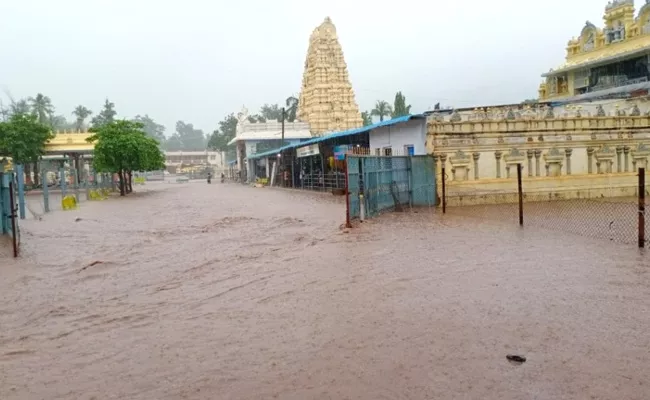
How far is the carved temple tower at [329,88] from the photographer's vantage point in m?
50.5

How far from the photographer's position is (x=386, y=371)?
4191 millimetres

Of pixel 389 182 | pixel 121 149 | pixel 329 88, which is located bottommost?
pixel 389 182

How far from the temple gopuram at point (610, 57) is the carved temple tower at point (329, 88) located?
17591mm

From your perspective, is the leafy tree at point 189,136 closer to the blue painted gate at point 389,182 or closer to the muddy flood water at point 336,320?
the blue painted gate at point 389,182

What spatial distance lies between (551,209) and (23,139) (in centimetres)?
3951

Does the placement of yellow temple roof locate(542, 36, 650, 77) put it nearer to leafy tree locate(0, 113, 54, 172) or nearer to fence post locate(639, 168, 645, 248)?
fence post locate(639, 168, 645, 248)

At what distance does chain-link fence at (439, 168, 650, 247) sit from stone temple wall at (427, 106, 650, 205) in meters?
0.06

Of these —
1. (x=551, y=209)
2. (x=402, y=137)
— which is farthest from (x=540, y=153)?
(x=402, y=137)

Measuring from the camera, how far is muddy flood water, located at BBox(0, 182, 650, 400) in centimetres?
404

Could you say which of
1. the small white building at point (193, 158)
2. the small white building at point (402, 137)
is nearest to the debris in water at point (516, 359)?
the small white building at point (402, 137)

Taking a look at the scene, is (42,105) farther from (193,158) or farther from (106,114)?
(193,158)

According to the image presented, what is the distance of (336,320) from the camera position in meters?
5.61

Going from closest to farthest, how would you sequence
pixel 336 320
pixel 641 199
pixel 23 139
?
pixel 336 320 → pixel 641 199 → pixel 23 139

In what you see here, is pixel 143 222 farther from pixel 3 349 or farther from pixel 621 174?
pixel 621 174
